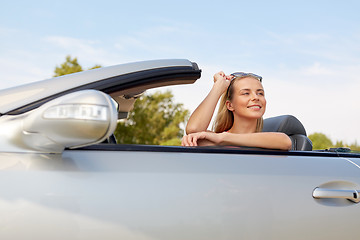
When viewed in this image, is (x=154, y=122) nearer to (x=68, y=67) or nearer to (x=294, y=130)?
(x=68, y=67)

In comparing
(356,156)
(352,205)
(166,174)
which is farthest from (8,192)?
(356,156)

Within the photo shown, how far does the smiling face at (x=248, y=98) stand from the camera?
2.68 metres

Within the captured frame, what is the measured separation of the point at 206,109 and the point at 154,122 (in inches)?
900

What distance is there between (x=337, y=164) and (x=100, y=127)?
3.71 ft

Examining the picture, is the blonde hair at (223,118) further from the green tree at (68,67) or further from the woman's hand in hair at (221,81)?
the green tree at (68,67)

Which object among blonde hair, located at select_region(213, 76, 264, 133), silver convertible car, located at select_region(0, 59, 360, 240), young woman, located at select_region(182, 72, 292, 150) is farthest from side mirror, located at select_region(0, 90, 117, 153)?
blonde hair, located at select_region(213, 76, 264, 133)

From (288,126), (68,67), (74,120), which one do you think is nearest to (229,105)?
(288,126)

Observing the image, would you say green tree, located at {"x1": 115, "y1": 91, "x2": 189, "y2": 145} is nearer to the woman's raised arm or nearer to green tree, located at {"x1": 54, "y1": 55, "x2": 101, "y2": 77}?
green tree, located at {"x1": 54, "y1": 55, "x2": 101, "y2": 77}

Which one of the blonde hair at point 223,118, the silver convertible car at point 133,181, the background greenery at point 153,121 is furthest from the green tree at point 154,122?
the silver convertible car at point 133,181

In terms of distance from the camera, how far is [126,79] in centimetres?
178

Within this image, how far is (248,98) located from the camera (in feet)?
8.93

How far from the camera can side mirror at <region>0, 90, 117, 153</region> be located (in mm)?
1349

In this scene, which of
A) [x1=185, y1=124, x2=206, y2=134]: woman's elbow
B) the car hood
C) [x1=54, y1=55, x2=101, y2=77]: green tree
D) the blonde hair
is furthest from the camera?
[x1=54, y1=55, x2=101, y2=77]: green tree

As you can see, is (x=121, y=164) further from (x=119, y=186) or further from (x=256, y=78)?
(x=256, y=78)
